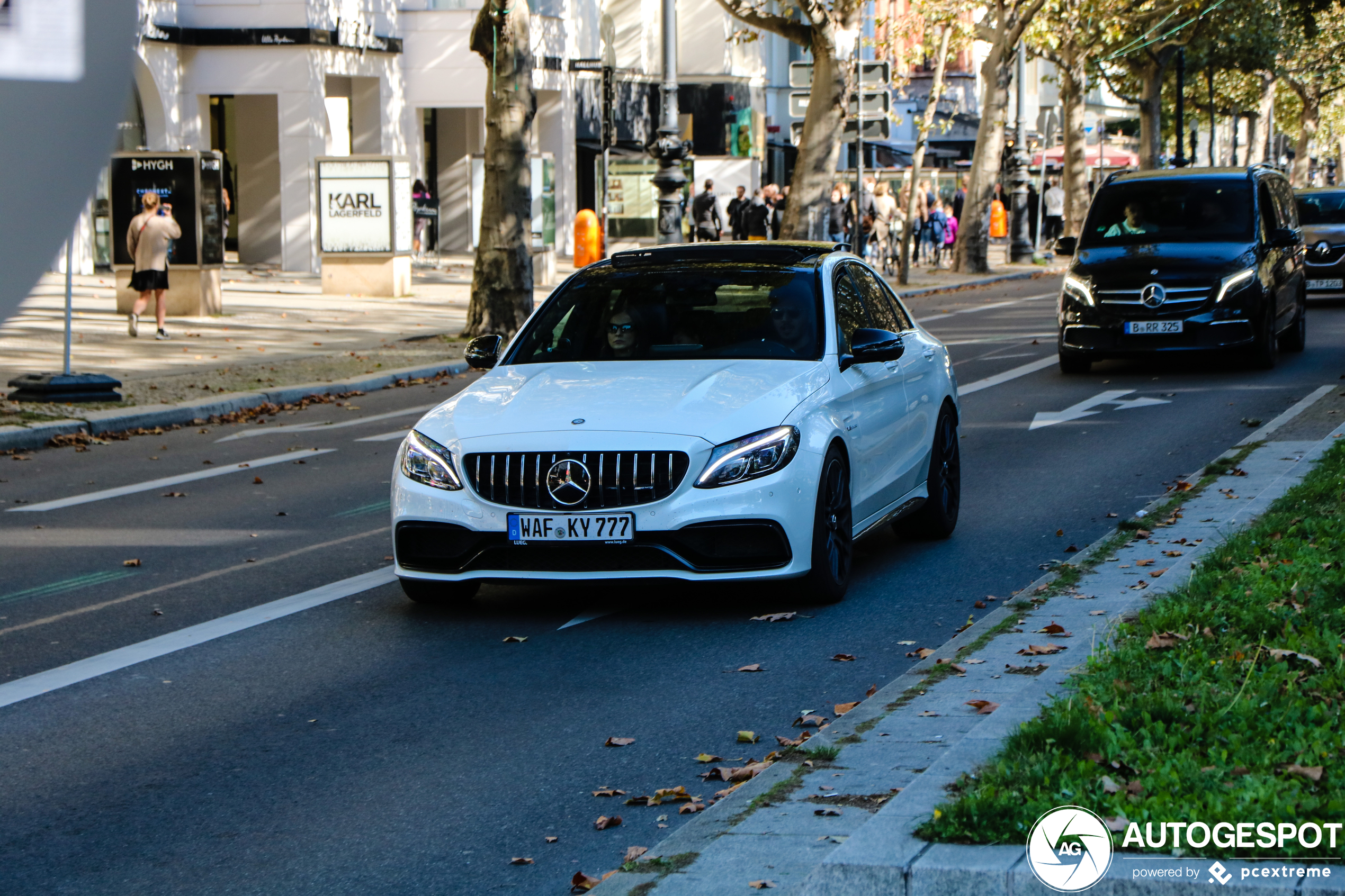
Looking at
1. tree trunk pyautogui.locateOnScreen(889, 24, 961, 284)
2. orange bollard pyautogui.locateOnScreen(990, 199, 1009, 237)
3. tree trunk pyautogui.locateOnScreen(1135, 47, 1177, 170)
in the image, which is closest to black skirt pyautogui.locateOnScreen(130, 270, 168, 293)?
tree trunk pyautogui.locateOnScreen(889, 24, 961, 284)

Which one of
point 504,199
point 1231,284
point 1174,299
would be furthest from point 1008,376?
point 504,199

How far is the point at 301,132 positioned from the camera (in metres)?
35.2

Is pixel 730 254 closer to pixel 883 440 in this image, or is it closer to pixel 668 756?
pixel 883 440

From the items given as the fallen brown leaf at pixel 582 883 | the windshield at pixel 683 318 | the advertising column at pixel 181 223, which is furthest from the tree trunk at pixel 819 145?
the fallen brown leaf at pixel 582 883

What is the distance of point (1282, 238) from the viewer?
1798 centimetres

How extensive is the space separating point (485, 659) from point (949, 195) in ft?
166

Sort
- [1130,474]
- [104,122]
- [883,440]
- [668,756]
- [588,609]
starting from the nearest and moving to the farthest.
Result: [104,122] < [668,756] < [588,609] < [883,440] < [1130,474]

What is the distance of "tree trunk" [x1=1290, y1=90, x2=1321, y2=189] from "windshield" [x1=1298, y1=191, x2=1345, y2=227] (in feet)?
179

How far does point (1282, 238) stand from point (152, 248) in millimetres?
12933

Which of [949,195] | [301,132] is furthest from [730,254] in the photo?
[949,195]

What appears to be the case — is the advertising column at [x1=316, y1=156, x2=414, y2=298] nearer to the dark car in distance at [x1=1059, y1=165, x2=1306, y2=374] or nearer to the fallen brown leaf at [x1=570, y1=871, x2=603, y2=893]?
the dark car in distance at [x1=1059, y1=165, x2=1306, y2=374]

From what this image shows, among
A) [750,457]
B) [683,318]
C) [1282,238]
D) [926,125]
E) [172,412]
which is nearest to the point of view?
[750,457]
